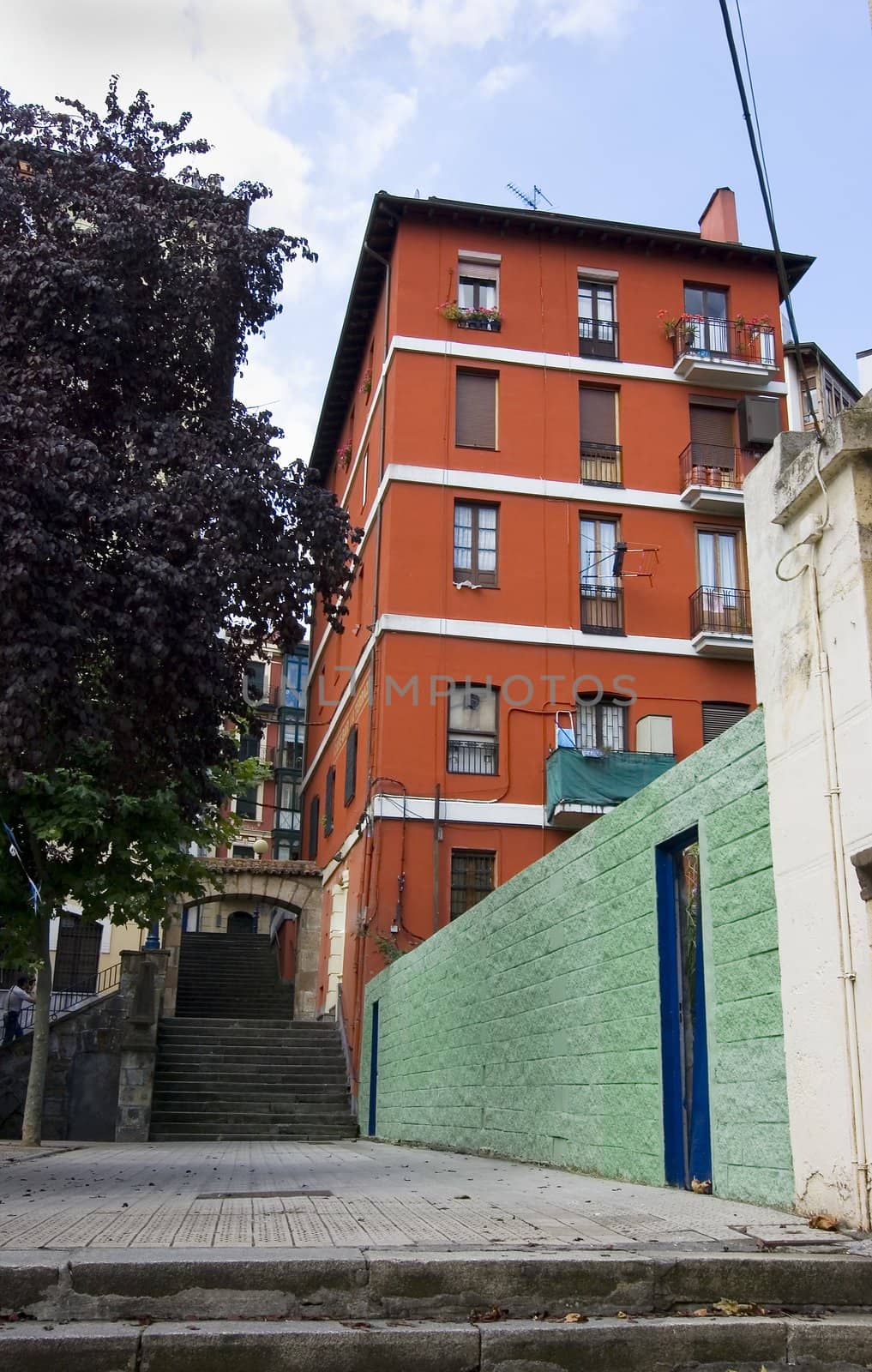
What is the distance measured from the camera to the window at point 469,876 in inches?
842

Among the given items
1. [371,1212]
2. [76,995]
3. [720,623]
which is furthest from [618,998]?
[76,995]

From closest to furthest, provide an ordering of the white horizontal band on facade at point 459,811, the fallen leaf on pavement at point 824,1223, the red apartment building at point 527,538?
the fallen leaf on pavement at point 824,1223
the white horizontal band on facade at point 459,811
the red apartment building at point 527,538

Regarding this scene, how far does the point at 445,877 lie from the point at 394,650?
4.06m

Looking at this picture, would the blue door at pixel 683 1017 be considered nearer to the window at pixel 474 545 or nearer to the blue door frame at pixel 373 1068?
the blue door frame at pixel 373 1068

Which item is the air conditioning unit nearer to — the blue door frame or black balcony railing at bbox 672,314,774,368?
black balcony railing at bbox 672,314,774,368

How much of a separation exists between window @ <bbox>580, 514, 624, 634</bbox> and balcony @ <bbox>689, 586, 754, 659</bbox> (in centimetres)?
142

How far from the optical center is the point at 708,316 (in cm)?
2525

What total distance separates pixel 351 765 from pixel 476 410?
7.31 metres

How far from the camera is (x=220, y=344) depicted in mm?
10398

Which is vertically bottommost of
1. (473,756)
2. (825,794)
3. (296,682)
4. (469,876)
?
(825,794)

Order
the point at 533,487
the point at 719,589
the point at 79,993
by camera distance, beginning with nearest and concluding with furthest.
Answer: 1. the point at 533,487
2. the point at 719,589
3. the point at 79,993

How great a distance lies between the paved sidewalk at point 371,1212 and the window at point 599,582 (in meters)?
14.2

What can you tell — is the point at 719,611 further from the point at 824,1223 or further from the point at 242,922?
the point at 242,922

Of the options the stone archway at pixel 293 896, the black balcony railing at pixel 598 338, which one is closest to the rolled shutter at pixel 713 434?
the black balcony railing at pixel 598 338
